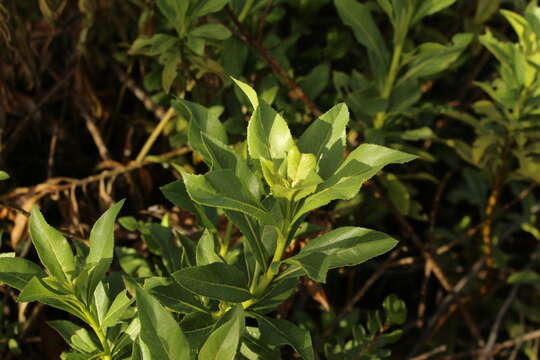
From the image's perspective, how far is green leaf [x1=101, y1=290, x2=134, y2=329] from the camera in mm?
1121

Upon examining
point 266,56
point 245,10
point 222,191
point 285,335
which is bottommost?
point 285,335

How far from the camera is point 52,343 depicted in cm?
172

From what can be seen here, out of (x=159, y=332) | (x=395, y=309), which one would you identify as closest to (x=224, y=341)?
(x=159, y=332)

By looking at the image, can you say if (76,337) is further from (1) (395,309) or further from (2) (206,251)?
(1) (395,309)

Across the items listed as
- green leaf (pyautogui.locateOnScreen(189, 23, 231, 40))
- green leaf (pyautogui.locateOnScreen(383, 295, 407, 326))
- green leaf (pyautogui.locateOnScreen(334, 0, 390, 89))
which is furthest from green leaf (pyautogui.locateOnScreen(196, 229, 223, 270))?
green leaf (pyautogui.locateOnScreen(334, 0, 390, 89))

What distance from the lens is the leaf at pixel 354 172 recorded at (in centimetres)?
96

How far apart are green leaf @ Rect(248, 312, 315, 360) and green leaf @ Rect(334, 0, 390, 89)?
915mm

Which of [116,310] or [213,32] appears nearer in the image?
[116,310]

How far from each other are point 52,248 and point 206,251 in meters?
0.30

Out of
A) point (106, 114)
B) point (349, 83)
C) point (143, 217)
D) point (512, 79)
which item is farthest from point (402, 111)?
point (106, 114)

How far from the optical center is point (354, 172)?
988 millimetres

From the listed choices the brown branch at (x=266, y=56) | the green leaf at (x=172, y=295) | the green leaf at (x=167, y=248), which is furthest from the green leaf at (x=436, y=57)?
the green leaf at (x=172, y=295)

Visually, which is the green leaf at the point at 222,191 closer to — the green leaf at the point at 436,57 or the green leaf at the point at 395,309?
the green leaf at the point at 395,309

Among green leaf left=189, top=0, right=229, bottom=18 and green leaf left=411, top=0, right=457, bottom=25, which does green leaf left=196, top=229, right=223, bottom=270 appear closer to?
green leaf left=189, top=0, right=229, bottom=18
